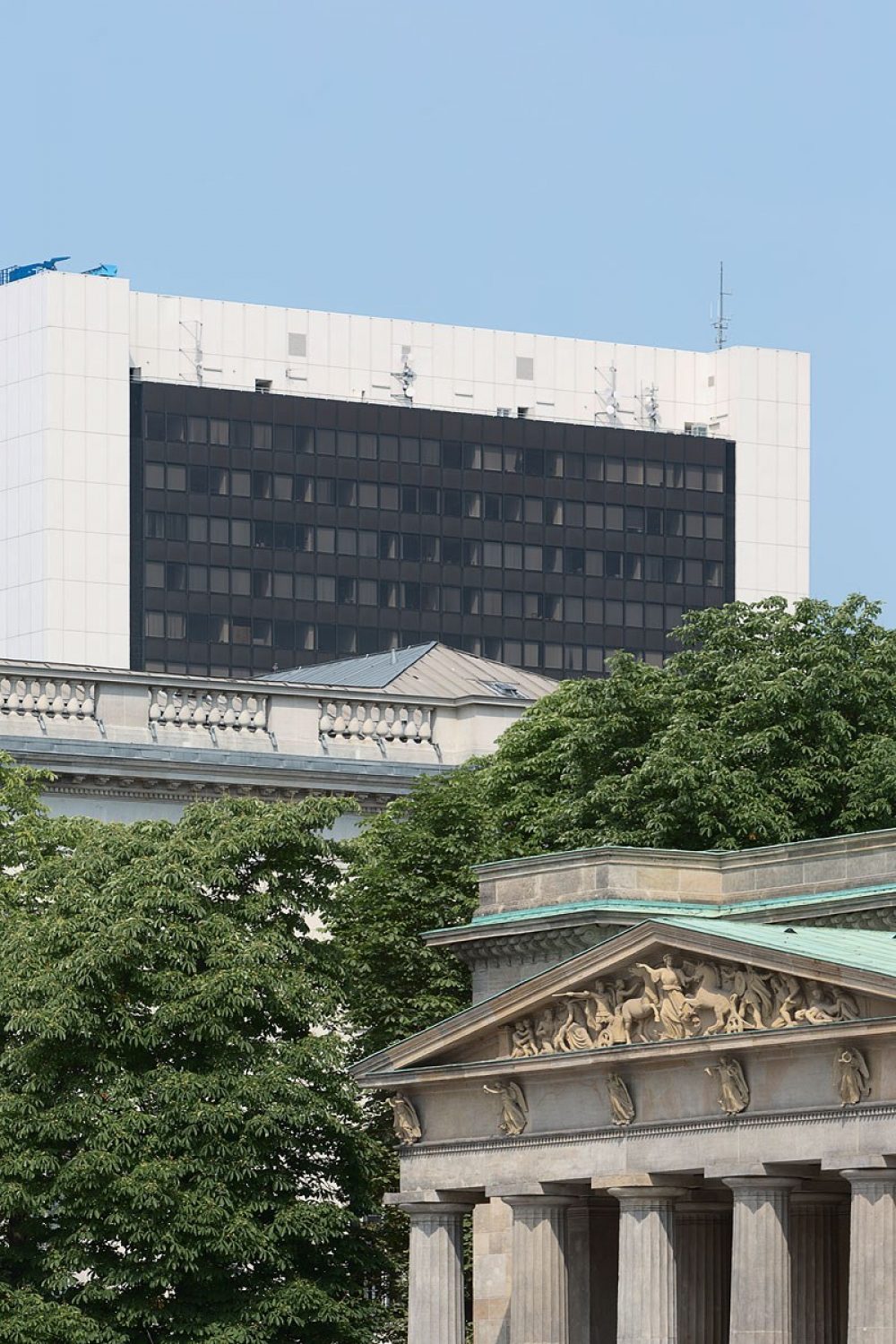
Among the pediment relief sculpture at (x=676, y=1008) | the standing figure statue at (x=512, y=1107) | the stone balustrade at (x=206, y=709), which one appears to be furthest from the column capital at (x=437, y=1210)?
the stone balustrade at (x=206, y=709)

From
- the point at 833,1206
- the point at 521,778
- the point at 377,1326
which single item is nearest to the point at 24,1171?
the point at 377,1326

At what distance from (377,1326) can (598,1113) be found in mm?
12466

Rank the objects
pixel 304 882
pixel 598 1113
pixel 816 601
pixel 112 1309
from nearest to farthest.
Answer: pixel 598 1113 < pixel 112 1309 < pixel 304 882 < pixel 816 601

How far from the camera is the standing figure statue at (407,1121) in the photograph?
87.1 meters

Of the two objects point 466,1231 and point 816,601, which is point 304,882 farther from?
point 816,601

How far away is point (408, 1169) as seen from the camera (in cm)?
8731

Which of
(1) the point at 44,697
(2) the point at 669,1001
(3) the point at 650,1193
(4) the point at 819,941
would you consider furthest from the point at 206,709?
(4) the point at 819,941

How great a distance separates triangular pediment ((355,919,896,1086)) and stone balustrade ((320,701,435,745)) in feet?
110

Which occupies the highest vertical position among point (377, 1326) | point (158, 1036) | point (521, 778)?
point (521, 778)

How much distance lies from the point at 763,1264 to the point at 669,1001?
5.42 meters

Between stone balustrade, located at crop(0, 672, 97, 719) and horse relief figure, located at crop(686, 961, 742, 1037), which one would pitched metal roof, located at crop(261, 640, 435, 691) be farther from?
horse relief figure, located at crop(686, 961, 742, 1037)

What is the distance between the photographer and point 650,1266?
8156cm

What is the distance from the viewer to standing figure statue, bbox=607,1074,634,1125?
267 ft

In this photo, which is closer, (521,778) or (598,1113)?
(598,1113)
